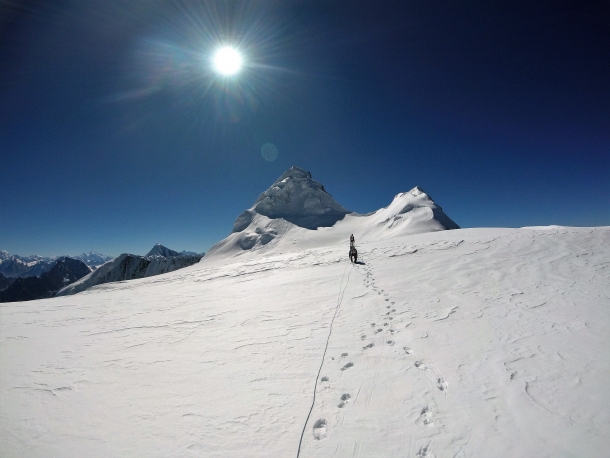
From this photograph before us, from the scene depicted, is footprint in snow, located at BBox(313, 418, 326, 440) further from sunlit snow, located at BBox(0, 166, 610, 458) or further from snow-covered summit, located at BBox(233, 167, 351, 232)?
snow-covered summit, located at BBox(233, 167, 351, 232)

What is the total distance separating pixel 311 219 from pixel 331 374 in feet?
265

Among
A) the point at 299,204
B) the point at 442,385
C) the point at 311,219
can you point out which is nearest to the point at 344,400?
the point at 442,385

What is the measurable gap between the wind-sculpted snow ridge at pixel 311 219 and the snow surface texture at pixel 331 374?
34.2 metres

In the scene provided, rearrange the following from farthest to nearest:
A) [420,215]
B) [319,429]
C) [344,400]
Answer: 1. [420,215]
2. [344,400]
3. [319,429]

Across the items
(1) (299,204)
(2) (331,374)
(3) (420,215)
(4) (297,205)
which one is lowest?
(2) (331,374)

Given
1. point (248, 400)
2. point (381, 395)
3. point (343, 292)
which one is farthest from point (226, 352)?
point (343, 292)

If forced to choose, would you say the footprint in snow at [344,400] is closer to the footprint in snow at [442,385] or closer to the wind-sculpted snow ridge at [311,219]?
the footprint in snow at [442,385]

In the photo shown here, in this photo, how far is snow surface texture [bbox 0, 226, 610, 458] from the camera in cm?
420

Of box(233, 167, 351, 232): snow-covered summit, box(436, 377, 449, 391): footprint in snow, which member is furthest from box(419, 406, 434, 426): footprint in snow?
box(233, 167, 351, 232): snow-covered summit

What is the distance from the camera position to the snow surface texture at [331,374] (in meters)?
4.20

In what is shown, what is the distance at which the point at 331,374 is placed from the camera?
5.89 meters

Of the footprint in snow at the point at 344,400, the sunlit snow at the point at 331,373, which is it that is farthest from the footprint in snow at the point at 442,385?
the footprint in snow at the point at 344,400

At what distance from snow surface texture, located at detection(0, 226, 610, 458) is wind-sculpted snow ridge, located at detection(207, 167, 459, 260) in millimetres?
34243

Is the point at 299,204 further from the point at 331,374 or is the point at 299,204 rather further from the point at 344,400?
the point at 344,400
